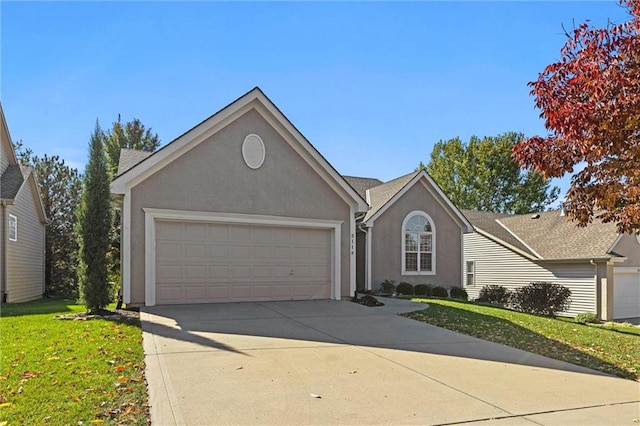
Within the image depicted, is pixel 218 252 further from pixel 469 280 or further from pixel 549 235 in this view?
pixel 549 235

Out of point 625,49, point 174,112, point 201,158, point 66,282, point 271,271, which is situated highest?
point 174,112

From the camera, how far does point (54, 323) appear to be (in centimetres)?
1018

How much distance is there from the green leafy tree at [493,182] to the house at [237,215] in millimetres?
34431

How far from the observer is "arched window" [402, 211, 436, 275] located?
66.7ft

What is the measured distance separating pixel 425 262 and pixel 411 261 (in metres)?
0.73

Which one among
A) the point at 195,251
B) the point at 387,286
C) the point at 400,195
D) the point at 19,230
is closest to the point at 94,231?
the point at 195,251

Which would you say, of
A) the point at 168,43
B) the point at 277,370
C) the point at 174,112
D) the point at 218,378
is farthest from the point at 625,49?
the point at 174,112

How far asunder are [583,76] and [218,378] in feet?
23.2

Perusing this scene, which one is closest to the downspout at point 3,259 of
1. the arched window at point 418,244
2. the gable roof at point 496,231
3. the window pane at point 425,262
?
the arched window at point 418,244

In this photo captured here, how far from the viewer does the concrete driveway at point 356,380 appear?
5.03 meters

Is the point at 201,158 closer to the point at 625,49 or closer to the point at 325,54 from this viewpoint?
the point at 325,54

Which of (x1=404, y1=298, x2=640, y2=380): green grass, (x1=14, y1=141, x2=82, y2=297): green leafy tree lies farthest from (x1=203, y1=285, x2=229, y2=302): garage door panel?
(x1=14, y1=141, x2=82, y2=297): green leafy tree

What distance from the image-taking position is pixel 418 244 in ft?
67.9

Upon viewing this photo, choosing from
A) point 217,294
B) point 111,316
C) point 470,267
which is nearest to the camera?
point 111,316
